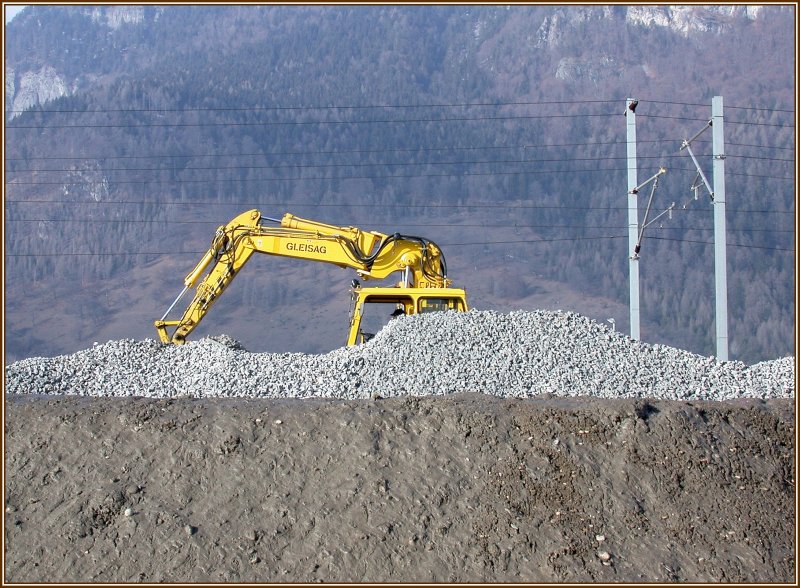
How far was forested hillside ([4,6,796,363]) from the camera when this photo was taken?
56031mm

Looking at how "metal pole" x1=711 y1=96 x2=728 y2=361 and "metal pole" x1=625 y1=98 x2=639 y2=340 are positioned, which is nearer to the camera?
"metal pole" x1=711 y1=96 x2=728 y2=361

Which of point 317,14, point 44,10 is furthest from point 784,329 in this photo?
point 44,10

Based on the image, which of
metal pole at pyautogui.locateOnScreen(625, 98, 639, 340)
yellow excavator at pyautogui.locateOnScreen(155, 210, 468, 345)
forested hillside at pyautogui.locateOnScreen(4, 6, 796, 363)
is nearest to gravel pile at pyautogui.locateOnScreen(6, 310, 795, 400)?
yellow excavator at pyautogui.locateOnScreen(155, 210, 468, 345)

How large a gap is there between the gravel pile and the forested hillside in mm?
26168

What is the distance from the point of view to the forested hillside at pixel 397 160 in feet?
184

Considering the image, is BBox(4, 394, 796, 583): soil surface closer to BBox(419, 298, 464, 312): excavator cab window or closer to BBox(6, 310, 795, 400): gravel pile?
BBox(6, 310, 795, 400): gravel pile

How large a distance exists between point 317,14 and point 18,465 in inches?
3876

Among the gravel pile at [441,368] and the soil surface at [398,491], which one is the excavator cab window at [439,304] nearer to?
the gravel pile at [441,368]

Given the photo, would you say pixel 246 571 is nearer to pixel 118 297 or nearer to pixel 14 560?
pixel 14 560

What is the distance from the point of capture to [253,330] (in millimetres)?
52875

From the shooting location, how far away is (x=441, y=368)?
14219 millimetres

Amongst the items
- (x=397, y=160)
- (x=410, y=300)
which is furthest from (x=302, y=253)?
(x=397, y=160)

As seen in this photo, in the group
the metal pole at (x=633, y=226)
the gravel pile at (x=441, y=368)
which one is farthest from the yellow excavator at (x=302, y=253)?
the metal pole at (x=633, y=226)

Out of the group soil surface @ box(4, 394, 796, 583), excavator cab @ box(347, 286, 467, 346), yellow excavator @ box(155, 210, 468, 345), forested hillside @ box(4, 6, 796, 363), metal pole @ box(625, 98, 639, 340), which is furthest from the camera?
forested hillside @ box(4, 6, 796, 363)
